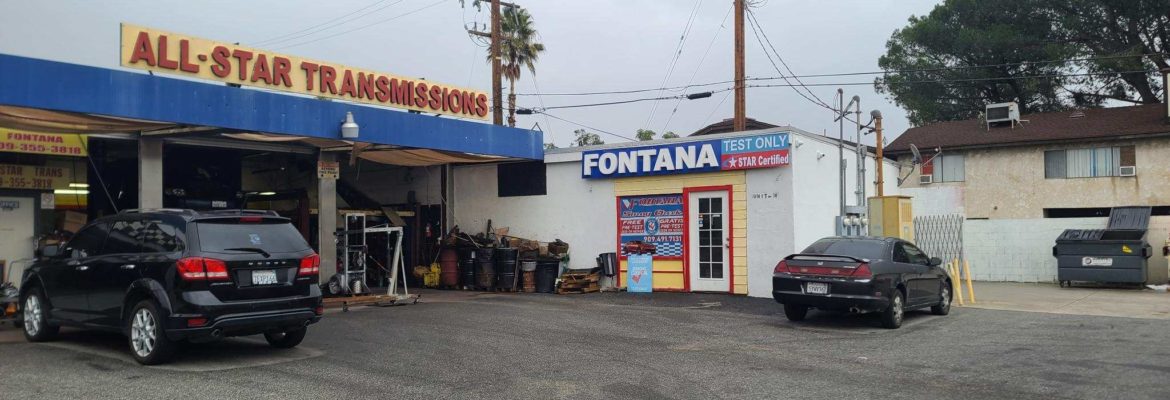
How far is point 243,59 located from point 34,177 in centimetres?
494

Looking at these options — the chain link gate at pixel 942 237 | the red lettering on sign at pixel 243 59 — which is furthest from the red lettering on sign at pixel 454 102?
the chain link gate at pixel 942 237

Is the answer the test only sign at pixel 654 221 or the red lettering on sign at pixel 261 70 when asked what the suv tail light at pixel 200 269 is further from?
the test only sign at pixel 654 221

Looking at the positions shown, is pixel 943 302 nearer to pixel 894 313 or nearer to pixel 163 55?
pixel 894 313

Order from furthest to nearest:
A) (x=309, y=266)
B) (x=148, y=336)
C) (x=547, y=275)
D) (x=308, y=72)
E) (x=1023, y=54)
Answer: (x=1023, y=54) → (x=547, y=275) → (x=308, y=72) → (x=309, y=266) → (x=148, y=336)

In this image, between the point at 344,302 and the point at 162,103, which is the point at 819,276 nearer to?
the point at 344,302

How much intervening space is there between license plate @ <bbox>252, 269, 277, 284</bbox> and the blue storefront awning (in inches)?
183

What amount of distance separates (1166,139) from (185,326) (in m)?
27.1

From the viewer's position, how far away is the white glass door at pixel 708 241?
16.4m

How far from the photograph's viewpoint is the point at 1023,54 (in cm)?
3444

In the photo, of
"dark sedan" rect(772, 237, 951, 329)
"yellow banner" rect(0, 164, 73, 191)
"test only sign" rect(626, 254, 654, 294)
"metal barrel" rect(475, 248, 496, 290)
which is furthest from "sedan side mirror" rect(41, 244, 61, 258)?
"test only sign" rect(626, 254, 654, 294)

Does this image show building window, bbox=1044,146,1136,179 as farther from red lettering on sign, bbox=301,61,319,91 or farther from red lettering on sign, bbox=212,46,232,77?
red lettering on sign, bbox=212,46,232,77

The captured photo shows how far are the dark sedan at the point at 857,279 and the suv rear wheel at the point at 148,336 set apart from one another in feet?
26.3

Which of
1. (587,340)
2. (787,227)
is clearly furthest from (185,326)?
(787,227)

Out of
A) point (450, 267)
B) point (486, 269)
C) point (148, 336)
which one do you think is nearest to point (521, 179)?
point (486, 269)
